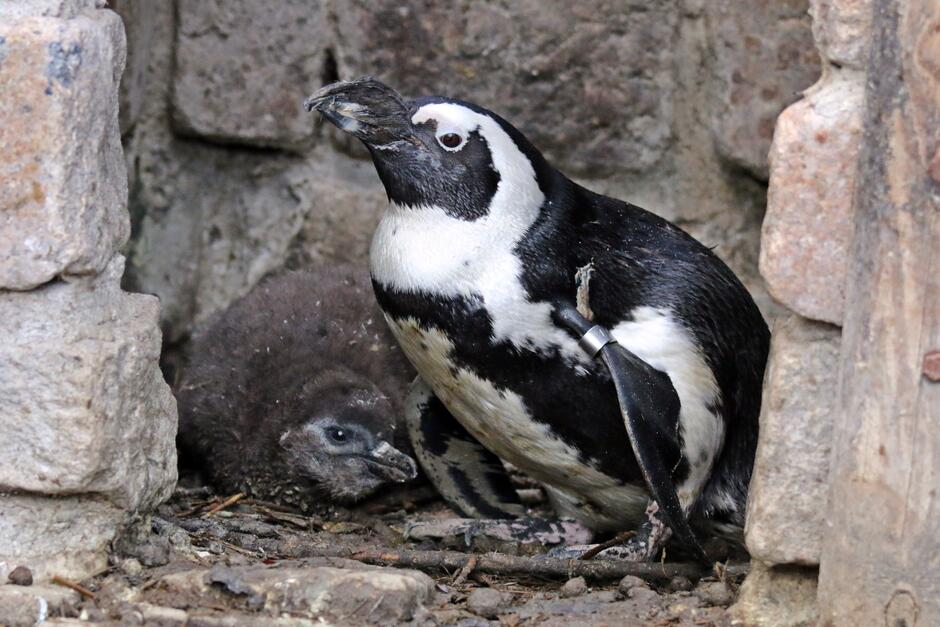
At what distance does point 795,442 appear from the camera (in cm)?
275

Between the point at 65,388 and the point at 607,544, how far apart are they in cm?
133

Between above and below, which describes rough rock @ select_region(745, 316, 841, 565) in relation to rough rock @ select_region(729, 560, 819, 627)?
above

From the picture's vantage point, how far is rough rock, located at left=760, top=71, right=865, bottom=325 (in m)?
2.63

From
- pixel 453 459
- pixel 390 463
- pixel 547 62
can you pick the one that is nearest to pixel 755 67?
pixel 547 62

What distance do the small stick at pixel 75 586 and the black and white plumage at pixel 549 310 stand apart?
→ 3.18 feet

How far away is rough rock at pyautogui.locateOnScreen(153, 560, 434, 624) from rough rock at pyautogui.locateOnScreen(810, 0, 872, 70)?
46.8 inches

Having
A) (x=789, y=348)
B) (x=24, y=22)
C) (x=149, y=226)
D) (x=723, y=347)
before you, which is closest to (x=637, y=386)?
(x=723, y=347)

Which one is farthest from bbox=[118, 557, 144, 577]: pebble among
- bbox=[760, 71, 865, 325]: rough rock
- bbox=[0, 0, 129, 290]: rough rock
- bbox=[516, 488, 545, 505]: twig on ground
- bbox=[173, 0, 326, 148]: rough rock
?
bbox=[173, 0, 326, 148]: rough rock

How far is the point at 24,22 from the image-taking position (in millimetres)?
2715

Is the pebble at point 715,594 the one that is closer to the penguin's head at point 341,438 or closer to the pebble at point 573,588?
the pebble at point 573,588

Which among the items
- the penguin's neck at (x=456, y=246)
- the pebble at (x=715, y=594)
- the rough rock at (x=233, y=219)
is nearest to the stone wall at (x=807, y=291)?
the pebble at (x=715, y=594)

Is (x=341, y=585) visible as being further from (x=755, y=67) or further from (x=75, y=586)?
(x=755, y=67)

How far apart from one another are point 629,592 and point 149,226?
200cm

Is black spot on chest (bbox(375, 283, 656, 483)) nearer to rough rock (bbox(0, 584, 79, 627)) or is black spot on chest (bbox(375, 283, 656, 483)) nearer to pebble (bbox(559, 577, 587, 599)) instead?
pebble (bbox(559, 577, 587, 599))
